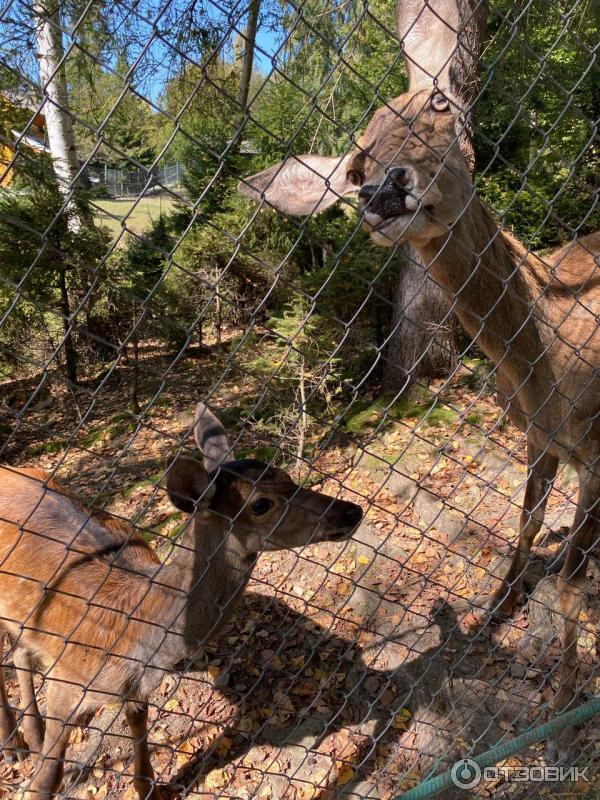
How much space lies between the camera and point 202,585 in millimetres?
2797

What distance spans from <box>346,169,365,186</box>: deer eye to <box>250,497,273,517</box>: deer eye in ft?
4.94

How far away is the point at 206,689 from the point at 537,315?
3.11 metres

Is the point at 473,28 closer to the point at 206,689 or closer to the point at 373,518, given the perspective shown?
the point at 373,518

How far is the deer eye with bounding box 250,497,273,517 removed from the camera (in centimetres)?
290

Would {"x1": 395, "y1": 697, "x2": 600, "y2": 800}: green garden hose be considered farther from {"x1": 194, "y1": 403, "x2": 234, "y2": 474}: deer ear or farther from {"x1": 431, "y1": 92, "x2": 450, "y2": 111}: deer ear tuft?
{"x1": 431, "y1": 92, "x2": 450, "y2": 111}: deer ear tuft

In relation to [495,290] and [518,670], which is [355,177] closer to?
[495,290]

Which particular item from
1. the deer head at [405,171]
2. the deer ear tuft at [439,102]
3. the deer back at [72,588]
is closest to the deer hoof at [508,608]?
the deer back at [72,588]

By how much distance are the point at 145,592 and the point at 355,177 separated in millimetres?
2077

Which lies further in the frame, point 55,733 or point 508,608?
point 508,608

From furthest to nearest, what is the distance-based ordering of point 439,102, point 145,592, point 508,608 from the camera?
point 508,608 < point 145,592 < point 439,102

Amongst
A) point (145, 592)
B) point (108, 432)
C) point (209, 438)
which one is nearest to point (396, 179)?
point (209, 438)

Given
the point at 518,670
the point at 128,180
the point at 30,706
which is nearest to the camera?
the point at 30,706

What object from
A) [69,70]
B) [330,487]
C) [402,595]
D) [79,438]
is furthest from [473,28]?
[79,438]

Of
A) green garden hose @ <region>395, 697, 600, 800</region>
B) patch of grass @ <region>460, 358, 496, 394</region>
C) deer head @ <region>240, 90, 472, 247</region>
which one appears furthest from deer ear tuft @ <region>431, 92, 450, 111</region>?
patch of grass @ <region>460, 358, 496, 394</region>
